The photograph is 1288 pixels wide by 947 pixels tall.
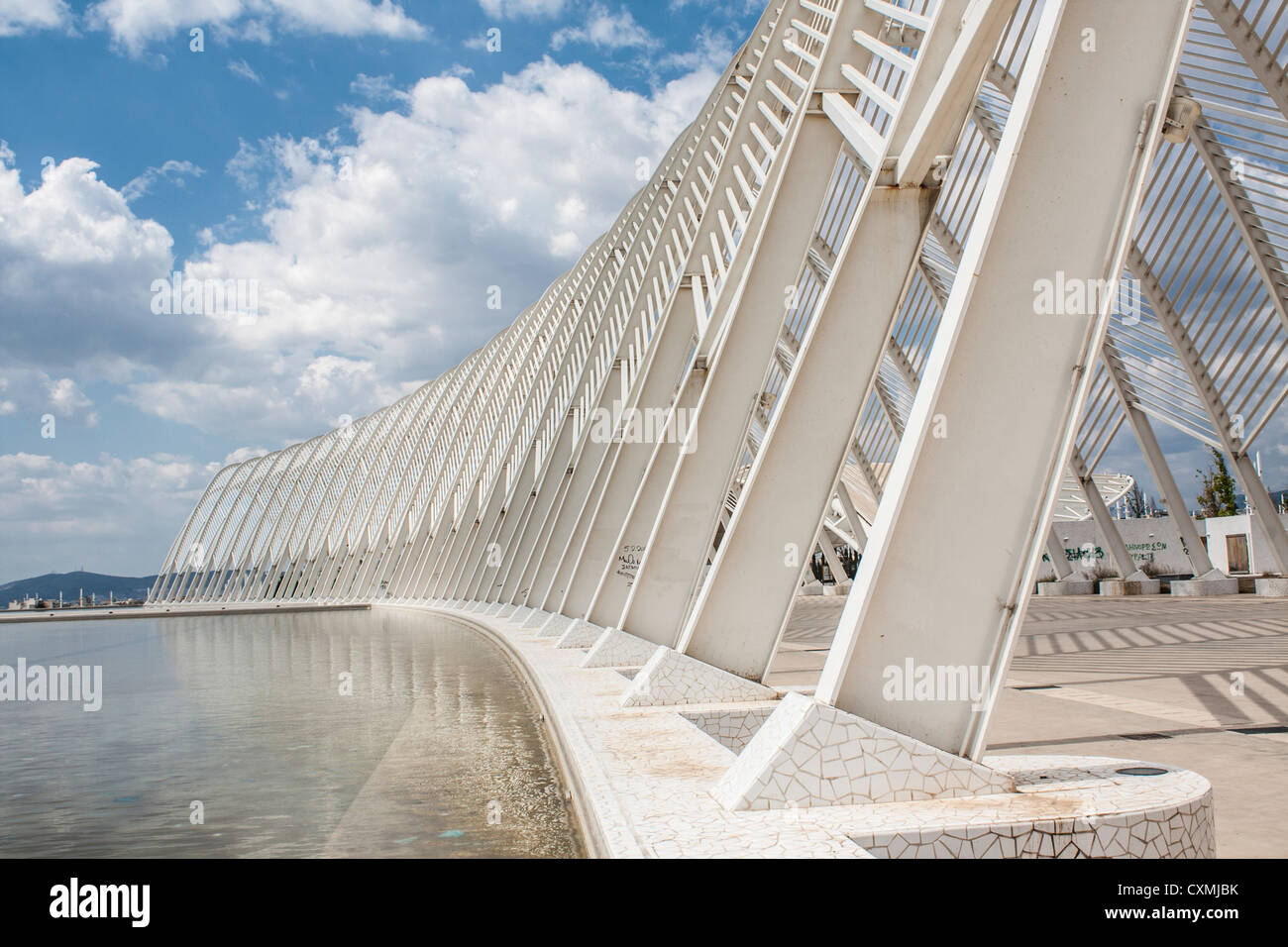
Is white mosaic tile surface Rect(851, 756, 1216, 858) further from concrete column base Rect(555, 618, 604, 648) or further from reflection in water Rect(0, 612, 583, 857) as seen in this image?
concrete column base Rect(555, 618, 604, 648)

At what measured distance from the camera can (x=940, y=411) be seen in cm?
355

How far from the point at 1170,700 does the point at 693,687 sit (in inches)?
129

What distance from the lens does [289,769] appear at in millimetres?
5586

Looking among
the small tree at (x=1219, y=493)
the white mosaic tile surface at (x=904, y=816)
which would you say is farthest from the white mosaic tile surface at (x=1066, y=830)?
the small tree at (x=1219, y=493)

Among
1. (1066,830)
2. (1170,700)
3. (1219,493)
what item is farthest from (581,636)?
(1219,493)

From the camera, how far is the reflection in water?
4125 mm

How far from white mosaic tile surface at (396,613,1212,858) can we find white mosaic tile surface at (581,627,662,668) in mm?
3983

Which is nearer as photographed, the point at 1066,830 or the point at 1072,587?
the point at 1066,830

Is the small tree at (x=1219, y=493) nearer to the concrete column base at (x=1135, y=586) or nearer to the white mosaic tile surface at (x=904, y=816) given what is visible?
the concrete column base at (x=1135, y=586)

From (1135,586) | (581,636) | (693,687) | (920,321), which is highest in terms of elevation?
(920,321)

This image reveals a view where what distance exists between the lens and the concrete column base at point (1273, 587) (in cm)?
1907

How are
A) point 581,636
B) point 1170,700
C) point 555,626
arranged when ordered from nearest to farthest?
1. point 1170,700
2. point 581,636
3. point 555,626

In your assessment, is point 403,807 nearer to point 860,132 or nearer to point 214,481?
point 860,132

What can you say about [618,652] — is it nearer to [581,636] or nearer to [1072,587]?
[581,636]
